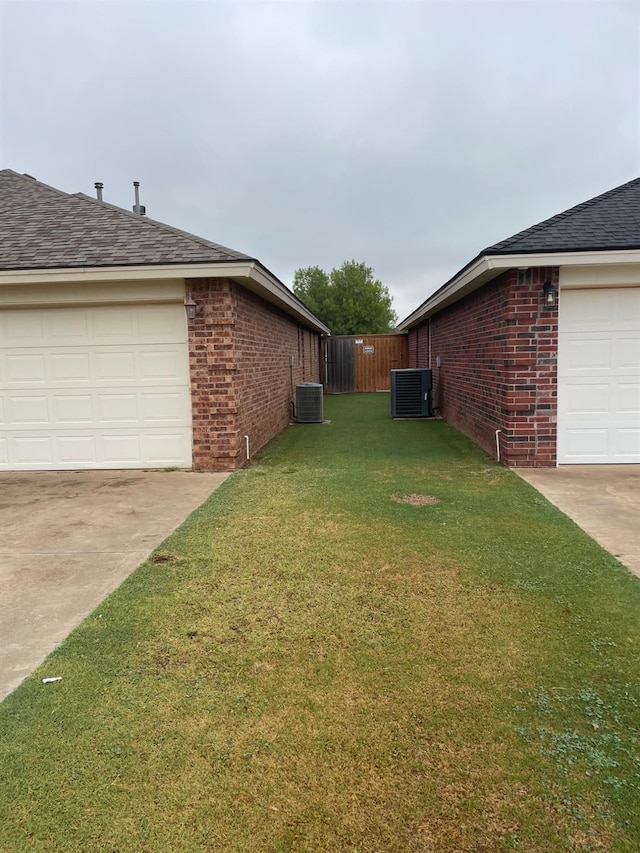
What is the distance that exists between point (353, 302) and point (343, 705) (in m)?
46.5

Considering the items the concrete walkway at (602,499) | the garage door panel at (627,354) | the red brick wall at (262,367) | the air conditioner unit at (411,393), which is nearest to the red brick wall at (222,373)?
the red brick wall at (262,367)

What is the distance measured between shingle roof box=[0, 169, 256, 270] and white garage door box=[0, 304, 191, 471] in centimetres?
68

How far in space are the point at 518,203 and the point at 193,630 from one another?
1661 centimetres

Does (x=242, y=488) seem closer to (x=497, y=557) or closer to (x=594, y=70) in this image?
(x=497, y=557)

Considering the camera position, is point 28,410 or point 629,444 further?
point 28,410

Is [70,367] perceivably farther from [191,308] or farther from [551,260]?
[551,260]

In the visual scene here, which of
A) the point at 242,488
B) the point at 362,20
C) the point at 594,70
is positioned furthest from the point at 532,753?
the point at 594,70

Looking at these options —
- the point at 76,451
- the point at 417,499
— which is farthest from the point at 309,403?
the point at 417,499

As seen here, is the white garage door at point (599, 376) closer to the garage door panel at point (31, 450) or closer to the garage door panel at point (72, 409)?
the garage door panel at point (72, 409)

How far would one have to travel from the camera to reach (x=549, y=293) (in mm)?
6934

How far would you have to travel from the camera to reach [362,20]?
30.6 feet

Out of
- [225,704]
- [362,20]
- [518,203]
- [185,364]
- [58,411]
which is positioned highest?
[362,20]

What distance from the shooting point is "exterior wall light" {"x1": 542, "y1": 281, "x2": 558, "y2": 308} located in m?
6.93

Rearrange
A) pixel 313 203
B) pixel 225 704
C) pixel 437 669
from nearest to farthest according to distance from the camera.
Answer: pixel 225 704 < pixel 437 669 < pixel 313 203
